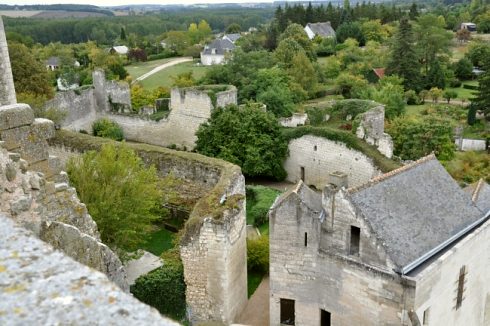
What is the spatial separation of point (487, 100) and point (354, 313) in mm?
33360

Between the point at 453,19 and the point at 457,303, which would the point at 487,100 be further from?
the point at 453,19

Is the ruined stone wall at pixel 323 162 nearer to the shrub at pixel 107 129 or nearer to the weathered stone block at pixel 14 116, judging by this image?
the shrub at pixel 107 129

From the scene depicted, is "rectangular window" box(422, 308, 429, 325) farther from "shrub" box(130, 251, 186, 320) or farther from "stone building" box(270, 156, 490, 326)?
"shrub" box(130, 251, 186, 320)

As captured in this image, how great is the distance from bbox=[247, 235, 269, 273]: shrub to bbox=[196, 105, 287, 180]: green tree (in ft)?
30.8

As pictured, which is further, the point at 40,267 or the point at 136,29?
the point at 136,29

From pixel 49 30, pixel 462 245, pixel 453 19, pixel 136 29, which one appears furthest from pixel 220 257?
pixel 136 29

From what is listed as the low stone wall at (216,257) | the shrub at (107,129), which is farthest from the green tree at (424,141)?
the shrub at (107,129)

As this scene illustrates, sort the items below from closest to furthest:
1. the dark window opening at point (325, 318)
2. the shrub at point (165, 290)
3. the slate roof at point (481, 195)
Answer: the dark window opening at point (325, 318) → the shrub at point (165, 290) → the slate roof at point (481, 195)

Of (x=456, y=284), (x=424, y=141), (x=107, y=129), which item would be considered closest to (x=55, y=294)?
(x=456, y=284)

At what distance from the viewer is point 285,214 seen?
1390 cm

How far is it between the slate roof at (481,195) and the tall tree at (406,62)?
119 ft

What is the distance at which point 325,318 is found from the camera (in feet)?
47.4

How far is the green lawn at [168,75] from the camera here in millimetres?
56656

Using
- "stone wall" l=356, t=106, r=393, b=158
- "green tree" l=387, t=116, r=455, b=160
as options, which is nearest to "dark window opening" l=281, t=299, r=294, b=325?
"stone wall" l=356, t=106, r=393, b=158
